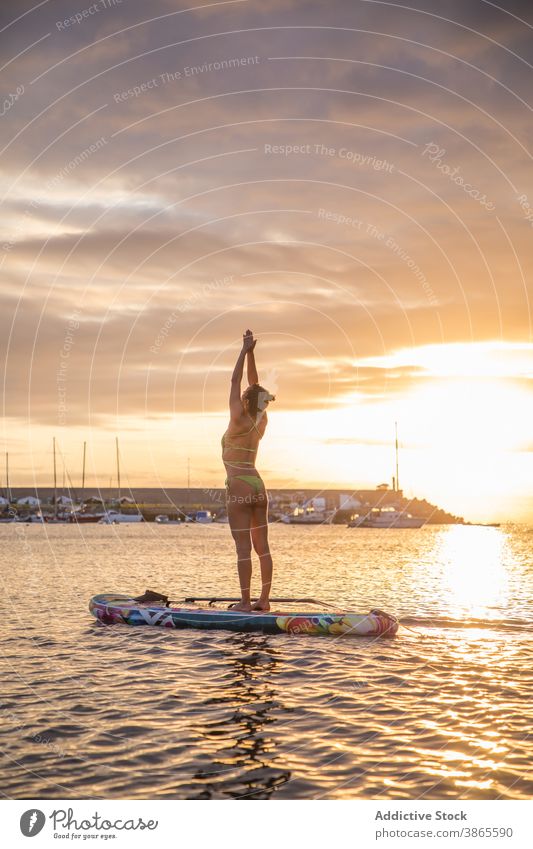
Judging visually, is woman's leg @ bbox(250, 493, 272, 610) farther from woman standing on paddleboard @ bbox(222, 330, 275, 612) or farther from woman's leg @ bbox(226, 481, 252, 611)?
woman's leg @ bbox(226, 481, 252, 611)

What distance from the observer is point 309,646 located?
21.1 meters

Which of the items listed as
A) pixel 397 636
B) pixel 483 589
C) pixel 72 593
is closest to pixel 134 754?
pixel 397 636

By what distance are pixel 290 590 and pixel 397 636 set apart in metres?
17.6

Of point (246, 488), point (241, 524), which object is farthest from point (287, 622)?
point (246, 488)

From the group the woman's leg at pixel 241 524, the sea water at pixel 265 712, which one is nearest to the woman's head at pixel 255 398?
the woman's leg at pixel 241 524

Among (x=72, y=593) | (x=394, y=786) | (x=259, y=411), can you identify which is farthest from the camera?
(x=72, y=593)

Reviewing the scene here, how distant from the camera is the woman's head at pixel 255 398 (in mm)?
20312

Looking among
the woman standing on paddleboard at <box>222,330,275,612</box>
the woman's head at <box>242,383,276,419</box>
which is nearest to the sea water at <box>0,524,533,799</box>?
the woman standing on paddleboard at <box>222,330,275,612</box>

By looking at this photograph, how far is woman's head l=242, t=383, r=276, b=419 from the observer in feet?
66.6

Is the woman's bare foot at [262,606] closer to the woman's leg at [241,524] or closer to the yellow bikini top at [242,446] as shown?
the woman's leg at [241,524]
